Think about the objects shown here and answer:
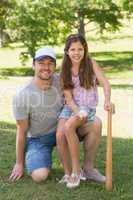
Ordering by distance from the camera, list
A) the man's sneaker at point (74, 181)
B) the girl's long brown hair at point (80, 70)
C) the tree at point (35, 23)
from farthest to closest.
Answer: the tree at point (35, 23) → the girl's long brown hair at point (80, 70) → the man's sneaker at point (74, 181)

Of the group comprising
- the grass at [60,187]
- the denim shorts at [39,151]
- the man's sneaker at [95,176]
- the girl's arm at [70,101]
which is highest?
the girl's arm at [70,101]

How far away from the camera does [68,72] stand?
5.91 meters

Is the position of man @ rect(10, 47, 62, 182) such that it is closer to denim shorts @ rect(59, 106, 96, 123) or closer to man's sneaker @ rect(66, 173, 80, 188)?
denim shorts @ rect(59, 106, 96, 123)

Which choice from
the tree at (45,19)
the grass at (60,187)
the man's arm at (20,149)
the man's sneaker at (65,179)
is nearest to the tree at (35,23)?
the tree at (45,19)

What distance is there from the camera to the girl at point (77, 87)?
18.9 ft

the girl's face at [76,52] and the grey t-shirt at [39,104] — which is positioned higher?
the girl's face at [76,52]

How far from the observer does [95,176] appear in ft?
19.7

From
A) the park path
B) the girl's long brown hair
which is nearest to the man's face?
the girl's long brown hair

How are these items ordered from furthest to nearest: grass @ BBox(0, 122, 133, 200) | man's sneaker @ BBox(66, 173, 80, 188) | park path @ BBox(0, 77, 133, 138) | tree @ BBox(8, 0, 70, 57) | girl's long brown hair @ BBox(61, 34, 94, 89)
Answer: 1. tree @ BBox(8, 0, 70, 57)
2. park path @ BBox(0, 77, 133, 138)
3. girl's long brown hair @ BBox(61, 34, 94, 89)
4. man's sneaker @ BBox(66, 173, 80, 188)
5. grass @ BBox(0, 122, 133, 200)

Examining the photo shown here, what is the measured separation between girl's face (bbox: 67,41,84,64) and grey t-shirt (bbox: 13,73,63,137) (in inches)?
12.7

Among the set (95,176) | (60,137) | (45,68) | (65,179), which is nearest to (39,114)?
(60,137)

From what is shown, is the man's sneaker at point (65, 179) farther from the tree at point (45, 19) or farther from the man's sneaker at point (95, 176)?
the tree at point (45, 19)

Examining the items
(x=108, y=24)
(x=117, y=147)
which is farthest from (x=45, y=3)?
(x=117, y=147)

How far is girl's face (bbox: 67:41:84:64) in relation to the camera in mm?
5829
